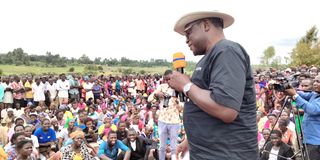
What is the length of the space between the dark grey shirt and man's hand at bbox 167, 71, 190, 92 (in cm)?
7

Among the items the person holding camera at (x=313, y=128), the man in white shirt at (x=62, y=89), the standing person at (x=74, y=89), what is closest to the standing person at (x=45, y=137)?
the person holding camera at (x=313, y=128)

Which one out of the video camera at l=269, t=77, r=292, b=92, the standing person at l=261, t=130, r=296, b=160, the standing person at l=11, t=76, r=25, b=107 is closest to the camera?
the video camera at l=269, t=77, r=292, b=92

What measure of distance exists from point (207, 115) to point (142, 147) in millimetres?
5532

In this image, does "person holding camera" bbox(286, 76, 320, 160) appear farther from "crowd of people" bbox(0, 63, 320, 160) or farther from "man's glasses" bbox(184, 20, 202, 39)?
"man's glasses" bbox(184, 20, 202, 39)

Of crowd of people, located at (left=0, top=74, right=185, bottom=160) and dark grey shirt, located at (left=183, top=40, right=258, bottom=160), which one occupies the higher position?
dark grey shirt, located at (left=183, top=40, right=258, bottom=160)

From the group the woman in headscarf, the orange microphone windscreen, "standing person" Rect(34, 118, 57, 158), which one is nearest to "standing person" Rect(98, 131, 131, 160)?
the woman in headscarf

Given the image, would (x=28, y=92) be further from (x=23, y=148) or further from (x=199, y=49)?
(x=199, y=49)

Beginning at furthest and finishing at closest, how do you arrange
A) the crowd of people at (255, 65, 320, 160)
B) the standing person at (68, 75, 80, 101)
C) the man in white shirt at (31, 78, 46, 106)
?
the standing person at (68, 75, 80, 101)
the man in white shirt at (31, 78, 46, 106)
the crowd of people at (255, 65, 320, 160)

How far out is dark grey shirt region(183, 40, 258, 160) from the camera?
1.30 m

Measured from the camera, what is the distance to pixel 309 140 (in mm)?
3881

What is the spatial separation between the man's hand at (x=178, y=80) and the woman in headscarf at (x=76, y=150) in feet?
15.0

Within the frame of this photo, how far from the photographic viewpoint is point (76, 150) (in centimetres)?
575

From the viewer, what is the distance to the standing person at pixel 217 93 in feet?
4.26

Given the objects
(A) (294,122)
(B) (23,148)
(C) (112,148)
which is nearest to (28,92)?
(C) (112,148)
